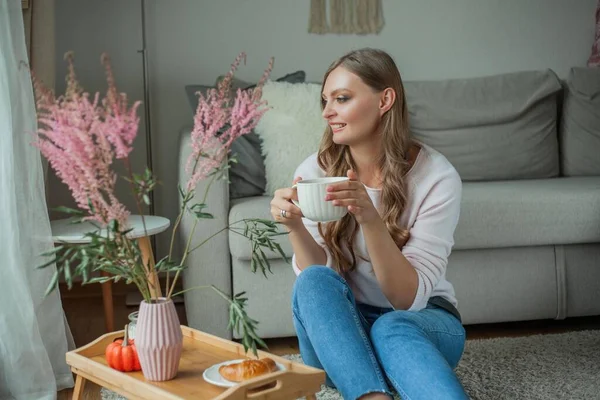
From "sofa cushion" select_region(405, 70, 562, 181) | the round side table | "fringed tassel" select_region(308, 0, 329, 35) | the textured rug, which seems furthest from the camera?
"fringed tassel" select_region(308, 0, 329, 35)

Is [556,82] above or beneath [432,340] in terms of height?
above

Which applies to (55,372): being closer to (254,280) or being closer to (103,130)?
(254,280)

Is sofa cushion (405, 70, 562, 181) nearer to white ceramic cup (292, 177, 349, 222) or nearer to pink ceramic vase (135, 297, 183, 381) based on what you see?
white ceramic cup (292, 177, 349, 222)

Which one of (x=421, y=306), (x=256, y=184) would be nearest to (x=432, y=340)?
(x=421, y=306)

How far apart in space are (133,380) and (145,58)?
2331 millimetres

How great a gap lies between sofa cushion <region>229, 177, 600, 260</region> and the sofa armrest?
53 mm

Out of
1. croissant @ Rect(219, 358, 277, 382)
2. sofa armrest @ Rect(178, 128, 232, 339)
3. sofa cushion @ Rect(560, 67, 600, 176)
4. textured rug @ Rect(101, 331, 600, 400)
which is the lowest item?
textured rug @ Rect(101, 331, 600, 400)

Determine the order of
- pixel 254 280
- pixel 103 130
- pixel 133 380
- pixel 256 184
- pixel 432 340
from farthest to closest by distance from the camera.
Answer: pixel 256 184
pixel 254 280
pixel 432 340
pixel 133 380
pixel 103 130

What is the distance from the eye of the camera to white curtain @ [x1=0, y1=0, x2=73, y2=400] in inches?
87.2

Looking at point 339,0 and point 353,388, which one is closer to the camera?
point 353,388

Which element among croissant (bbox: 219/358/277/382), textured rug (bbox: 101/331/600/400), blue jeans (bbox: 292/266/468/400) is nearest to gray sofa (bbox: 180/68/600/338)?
textured rug (bbox: 101/331/600/400)

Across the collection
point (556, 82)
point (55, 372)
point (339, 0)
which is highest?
point (339, 0)

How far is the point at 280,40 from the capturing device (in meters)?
3.75

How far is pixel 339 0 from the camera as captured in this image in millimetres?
3748
